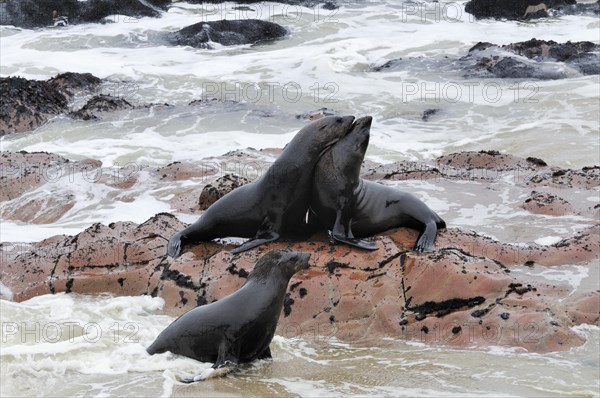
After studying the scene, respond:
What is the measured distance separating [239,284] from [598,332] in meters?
2.78

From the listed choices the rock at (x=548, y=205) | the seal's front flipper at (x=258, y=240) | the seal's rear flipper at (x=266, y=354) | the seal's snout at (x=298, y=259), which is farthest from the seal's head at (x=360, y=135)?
the rock at (x=548, y=205)

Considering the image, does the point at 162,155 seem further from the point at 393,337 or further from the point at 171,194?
the point at 393,337

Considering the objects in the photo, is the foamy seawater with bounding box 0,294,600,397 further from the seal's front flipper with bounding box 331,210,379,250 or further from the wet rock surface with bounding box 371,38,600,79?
the wet rock surface with bounding box 371,38,600,79

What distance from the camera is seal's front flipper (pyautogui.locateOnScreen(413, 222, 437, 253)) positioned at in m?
7.29

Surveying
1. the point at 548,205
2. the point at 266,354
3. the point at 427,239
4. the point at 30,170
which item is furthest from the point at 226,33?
the point at 266,354

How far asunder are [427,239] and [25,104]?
42.0 ft

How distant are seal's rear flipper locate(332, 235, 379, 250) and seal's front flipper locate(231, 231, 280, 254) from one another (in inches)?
21.2

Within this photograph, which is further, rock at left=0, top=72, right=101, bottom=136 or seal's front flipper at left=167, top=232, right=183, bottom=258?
rock at left=0, top=72, right=101, bottom=136

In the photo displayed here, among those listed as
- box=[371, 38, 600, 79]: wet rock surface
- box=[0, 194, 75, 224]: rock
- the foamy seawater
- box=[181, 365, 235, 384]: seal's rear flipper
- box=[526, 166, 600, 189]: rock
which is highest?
box=[371, 38, 600, 79]: wet rock surface

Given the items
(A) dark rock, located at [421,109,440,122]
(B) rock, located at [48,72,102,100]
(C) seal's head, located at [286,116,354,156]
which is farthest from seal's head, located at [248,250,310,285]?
(B) rock, located at [48,72,102,100]

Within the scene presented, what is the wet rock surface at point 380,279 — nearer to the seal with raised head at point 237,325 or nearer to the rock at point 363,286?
the rock at point 363,286

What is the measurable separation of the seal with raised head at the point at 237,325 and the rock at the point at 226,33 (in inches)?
872

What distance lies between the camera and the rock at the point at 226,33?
27.8 m

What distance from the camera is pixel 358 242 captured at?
24.0 feet
